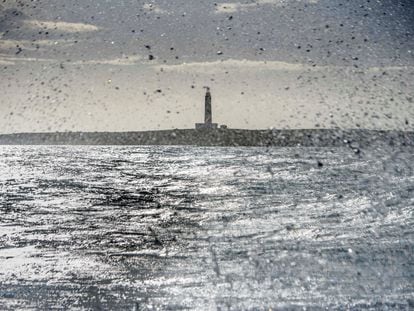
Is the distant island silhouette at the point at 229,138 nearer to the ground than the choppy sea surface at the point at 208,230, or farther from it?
nearer to the ground

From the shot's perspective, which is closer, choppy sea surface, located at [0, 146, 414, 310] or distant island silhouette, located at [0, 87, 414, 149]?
choppy sea surface, located at [0, 146, 414, 310]

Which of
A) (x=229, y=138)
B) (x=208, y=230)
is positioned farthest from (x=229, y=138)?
A: (x=208, y=230)

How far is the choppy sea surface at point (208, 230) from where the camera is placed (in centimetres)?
218

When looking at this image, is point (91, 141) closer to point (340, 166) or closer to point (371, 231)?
point (340, 166)

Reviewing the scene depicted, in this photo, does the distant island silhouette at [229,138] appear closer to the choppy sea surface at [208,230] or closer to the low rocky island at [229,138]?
the low rocky island at [229,138]

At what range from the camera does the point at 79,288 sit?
87.8 inches

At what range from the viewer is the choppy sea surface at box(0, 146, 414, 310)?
2.18 metres

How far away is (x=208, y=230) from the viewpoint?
2.77 meters

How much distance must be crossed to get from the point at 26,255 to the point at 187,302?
98 centimetres

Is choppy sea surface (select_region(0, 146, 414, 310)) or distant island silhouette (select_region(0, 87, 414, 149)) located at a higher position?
choppy sea surface (select_region(0, 146, 414, 310))

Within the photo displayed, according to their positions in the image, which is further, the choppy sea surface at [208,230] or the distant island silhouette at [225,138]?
the distant island silhouette at [225,138]

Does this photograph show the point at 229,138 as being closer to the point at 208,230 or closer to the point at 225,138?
the point at 225,138

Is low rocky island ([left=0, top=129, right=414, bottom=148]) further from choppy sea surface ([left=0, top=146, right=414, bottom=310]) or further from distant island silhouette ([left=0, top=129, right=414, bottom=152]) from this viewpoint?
choppy sea surface ([left=0, top=146, right=414, bottom=310])

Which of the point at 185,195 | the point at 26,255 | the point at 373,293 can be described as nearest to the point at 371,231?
the point at 373,293
